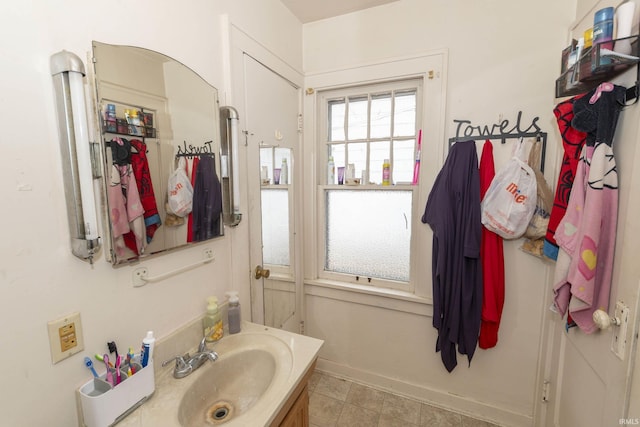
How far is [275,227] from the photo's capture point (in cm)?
174

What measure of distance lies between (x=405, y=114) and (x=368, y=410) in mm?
2007

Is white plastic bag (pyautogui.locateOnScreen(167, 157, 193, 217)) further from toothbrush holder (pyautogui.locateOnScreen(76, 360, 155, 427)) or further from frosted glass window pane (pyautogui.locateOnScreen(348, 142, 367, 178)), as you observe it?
frosted glass window pane (pyautogui.locateOnScreen(348, 142, 367, 178))

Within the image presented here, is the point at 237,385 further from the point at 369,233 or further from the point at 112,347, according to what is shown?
the point at 369,233

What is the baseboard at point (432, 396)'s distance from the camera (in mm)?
1703

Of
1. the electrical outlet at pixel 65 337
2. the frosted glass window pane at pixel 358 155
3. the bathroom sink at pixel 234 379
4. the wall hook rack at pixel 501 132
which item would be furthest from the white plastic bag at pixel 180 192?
the wall hook rack at pixel 501 132

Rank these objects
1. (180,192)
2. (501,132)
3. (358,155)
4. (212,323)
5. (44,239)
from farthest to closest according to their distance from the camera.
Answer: (358,155) → (501,132) → (212,323) → (180,192) → (44,239)

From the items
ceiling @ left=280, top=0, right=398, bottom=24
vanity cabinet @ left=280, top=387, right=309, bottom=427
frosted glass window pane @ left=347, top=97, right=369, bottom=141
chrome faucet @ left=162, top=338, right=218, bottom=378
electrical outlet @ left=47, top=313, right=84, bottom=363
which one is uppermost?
ceiling @ left=280, top=0, right=398, bottom=24

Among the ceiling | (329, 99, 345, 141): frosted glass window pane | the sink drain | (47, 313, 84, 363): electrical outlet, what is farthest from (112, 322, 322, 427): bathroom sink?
the ceiling

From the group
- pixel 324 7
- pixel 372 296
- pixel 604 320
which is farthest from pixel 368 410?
pixel 324 7

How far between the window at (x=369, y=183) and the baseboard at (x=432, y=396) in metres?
0.70

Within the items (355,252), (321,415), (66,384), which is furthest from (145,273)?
(321,415)

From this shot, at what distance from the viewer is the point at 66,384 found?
77 centimetres

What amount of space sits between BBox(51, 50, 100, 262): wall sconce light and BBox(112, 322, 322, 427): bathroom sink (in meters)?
0.52

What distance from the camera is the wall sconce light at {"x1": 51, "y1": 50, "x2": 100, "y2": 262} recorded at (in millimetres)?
701
